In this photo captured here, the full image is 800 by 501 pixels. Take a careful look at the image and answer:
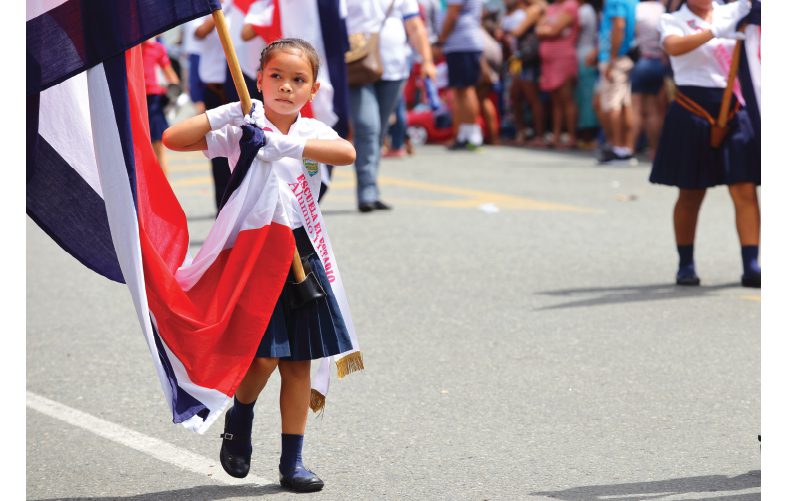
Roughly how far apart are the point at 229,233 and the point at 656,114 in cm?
1162

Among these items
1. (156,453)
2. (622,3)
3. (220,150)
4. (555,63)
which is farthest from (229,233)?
(555,63)

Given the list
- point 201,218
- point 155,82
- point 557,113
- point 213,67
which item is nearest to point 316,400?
point 213,67

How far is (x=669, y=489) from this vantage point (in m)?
4.60

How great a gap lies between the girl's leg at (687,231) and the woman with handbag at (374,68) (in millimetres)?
2992

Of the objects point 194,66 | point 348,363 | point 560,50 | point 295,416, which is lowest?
point 560,50

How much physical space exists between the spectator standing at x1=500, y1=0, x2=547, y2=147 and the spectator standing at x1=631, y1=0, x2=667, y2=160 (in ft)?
6.82

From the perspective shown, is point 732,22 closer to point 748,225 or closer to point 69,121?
point 748,225

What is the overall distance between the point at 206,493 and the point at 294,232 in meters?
0.85

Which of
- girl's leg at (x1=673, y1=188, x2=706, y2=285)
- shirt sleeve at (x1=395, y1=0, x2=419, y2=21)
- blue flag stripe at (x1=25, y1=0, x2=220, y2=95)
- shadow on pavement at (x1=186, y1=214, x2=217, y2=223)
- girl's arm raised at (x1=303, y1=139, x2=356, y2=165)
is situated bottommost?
shadow on pavement at (x1=186, y1=214, x2=217, y2=223)

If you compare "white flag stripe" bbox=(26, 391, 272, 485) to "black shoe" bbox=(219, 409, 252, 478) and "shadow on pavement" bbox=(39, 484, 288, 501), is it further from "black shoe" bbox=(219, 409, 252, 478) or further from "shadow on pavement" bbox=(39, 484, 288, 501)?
"black shoe" bbox=(219, 409, 252, 478)

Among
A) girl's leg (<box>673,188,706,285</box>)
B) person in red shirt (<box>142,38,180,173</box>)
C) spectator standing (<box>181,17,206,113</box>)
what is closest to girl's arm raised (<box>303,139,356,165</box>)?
girl's leg (<box>673,188,706,285</box>)

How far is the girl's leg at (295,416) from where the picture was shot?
4641mm

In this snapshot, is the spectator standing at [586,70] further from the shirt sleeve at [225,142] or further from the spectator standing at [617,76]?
the shirt sleeve at [225,142]

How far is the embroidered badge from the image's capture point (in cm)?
465
